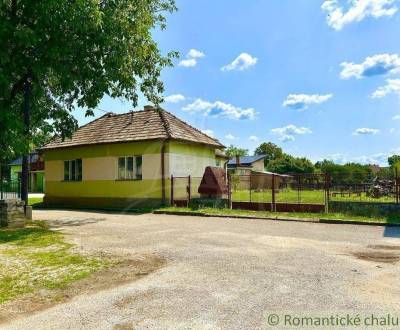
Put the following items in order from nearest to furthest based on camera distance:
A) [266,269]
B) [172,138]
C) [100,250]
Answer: [266,269] < [100,250] < [172,138]

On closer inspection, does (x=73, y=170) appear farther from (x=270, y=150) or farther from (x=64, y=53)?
(x=270, y=150)

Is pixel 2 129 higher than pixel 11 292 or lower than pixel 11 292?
higher

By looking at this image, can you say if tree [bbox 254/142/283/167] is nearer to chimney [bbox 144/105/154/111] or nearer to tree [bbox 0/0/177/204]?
chimney [bbox 144/105/154/111]

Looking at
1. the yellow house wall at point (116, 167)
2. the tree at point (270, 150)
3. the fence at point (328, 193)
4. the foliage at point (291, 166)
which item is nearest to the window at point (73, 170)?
the yellow house wall at point (116, 167)

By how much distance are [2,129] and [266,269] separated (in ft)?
34.1

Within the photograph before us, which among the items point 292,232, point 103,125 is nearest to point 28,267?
point 292,232

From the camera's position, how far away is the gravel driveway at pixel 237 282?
16.1ft

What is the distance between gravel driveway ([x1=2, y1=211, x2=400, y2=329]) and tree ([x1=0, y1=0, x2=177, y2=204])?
19.6 ft

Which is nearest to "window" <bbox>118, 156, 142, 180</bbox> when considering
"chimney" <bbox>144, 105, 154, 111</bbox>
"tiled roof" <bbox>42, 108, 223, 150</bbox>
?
"tiled roof" <bbox>42, 108, 223, 150</bbox>

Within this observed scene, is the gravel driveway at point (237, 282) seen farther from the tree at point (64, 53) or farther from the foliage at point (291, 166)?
the foliage at point (291, 166)

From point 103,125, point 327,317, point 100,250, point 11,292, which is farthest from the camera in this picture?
point 103,125

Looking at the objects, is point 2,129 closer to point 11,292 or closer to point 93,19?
point 93,19

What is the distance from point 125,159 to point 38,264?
1500 centimetres

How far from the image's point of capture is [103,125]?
25.8 m
